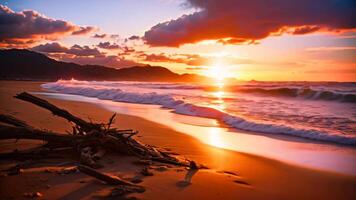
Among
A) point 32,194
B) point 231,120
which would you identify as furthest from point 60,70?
point 32,194

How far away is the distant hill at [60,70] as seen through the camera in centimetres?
9178

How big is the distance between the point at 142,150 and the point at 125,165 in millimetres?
732

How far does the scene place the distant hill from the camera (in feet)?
301

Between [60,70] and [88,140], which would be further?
[60,70]

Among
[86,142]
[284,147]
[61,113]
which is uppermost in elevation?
[61,113]

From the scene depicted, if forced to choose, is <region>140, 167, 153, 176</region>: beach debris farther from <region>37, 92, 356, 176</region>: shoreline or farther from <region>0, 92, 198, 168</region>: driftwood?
<region>37, 92, 356, 176</region>: shoreline

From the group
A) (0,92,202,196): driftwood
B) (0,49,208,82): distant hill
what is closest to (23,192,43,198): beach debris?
(0,92,202,196): driftwood

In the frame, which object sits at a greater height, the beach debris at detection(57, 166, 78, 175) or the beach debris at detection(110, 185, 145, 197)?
the beach debris at detection(57, 166, 78, 175)

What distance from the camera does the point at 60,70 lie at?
10250 cm

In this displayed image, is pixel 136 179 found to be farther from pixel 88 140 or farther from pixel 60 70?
pixel 60 70

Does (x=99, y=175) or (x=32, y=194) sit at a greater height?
(x=99, y=175)

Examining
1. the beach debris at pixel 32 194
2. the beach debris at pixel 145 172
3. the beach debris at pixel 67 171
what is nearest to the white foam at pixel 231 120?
the beach debris at pixel 145 172

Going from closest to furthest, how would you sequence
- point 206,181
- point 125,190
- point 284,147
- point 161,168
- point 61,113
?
point 125,190, point 206,181, point 161,168, point 61,113, point 284,147

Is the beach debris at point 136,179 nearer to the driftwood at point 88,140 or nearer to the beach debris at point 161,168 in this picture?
the beach debris at point 161,168
